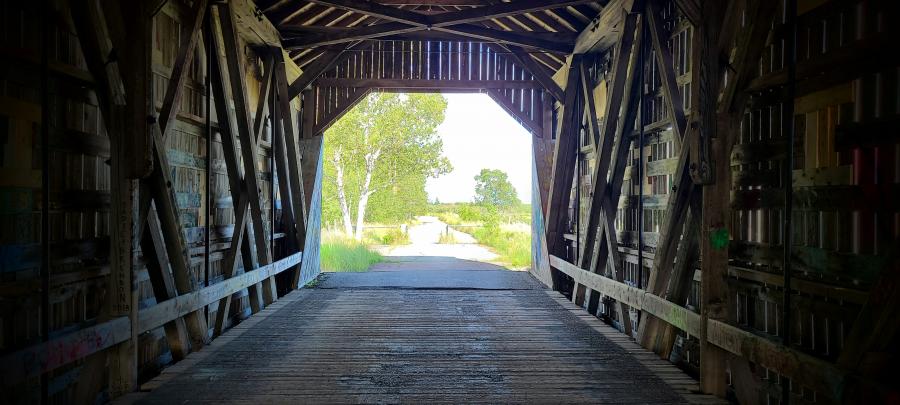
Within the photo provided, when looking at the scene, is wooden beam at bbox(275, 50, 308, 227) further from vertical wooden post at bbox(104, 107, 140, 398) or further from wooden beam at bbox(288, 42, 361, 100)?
vertical wooden post at bbox(104, 107, 140, 398)

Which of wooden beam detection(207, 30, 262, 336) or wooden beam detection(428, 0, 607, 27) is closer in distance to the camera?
wooden beam detection(207, 30, 262, 336)

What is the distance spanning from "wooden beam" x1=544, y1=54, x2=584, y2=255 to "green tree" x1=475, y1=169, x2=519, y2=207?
2912 centimetres

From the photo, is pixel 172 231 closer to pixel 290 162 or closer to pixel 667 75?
pixel 290 162

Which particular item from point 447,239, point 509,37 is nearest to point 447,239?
point 447,239

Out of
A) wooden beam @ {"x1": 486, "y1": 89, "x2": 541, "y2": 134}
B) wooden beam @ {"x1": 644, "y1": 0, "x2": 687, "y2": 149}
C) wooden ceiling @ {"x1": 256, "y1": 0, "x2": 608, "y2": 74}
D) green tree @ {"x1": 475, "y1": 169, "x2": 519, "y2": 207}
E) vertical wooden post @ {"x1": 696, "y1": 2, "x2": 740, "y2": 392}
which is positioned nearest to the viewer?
vertical wooden post @ {"x1": 696, "y1": 2, "x2": 740, "y2": 392}

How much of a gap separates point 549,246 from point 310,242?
3.33m

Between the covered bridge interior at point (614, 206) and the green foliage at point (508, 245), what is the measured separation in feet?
21.6

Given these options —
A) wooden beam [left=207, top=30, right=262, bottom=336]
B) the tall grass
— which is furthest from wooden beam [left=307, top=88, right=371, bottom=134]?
the tall grass

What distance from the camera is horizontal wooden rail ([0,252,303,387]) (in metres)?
2.29

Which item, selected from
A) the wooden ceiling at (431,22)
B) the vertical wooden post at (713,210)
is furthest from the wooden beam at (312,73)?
the vertical wooden post at (713,210)

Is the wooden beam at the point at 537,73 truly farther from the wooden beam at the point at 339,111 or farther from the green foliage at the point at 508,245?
the green foliage at the point at 508,245

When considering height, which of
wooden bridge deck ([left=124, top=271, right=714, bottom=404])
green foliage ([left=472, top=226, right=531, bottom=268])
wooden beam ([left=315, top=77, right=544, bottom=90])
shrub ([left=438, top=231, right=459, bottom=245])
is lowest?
shrub ([left=438, top=231, right=459, bottom=245])

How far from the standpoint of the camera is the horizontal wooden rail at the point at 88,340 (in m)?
2.29

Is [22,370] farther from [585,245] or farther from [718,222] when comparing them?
[585,245]
